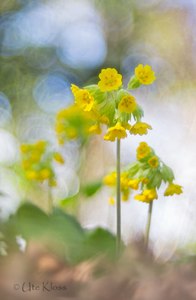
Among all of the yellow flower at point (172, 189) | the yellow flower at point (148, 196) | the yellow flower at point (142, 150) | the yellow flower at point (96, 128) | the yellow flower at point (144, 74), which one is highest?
the yellow flower at point (144, 74)

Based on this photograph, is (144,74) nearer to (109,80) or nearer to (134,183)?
(109,80)

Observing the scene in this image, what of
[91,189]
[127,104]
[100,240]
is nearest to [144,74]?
[127,104]

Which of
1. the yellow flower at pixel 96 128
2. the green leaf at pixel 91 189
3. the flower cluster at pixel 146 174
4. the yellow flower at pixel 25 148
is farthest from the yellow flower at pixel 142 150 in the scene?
the yellow flower at pixel 25 148

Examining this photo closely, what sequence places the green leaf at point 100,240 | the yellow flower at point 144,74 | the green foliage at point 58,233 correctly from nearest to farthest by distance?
1. the green foliage at point 58,233
2. the green leaf at point 100,240
3. the yellow flower at point 144,74

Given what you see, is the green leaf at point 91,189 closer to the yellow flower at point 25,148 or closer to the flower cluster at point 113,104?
the yellow flower at point 25,148

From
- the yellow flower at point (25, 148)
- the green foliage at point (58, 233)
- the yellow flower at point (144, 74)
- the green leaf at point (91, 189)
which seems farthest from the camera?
the yellow flower at point (25, 148)

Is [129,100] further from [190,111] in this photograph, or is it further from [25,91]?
[25,91]
